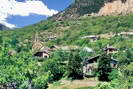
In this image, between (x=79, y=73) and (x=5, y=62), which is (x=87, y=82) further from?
(x=5, y=62)

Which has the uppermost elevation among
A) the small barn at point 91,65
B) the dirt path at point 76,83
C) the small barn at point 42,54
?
the small barn at point 42,54

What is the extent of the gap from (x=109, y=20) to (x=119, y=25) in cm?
2092

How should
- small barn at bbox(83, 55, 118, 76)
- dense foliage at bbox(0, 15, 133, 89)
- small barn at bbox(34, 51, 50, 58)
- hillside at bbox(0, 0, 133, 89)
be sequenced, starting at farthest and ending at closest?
1. small barn at bbox(34, 51, 50, 58)
2. small barn at bbox(83, 55, 118, 76)
3. hillside at bbox(0, 0, 133, 89)
4. dense foliage at bbox(0, 15, 133, 89)

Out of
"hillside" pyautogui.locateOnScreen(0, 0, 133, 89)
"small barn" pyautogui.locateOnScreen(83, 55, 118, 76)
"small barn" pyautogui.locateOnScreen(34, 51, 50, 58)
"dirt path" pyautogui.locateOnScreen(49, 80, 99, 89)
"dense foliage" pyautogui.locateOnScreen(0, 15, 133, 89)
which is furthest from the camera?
"small barn" pyautogui.locateOnScreen(34, 51, 50, 58)

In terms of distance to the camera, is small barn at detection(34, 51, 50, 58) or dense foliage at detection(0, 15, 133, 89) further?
small barn at detection(34, 51, 50, 58)

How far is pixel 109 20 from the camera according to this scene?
19400 cm

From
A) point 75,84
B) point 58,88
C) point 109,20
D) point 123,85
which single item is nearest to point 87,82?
point 75,84

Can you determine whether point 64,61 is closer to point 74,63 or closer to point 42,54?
point 42,54

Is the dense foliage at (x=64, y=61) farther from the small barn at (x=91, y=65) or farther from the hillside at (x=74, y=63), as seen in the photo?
the small barn at (x=91, y=65)

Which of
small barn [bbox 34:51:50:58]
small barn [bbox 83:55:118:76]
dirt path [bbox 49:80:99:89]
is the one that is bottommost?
dirt path [bbox 49:80:99:89]

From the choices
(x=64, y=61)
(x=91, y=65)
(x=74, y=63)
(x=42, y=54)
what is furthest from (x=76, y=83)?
(x=42, y=54)

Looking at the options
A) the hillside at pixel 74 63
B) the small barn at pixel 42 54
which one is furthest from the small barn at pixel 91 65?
the small barn at pixel 42 54

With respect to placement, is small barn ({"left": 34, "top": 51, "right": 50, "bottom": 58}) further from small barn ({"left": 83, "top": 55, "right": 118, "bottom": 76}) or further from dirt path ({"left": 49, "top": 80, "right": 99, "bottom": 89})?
dirt path ({"left": 49, "top": 80, "right": 99, "bottom": 89})

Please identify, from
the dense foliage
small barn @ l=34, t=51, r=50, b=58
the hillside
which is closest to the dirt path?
the hillside
